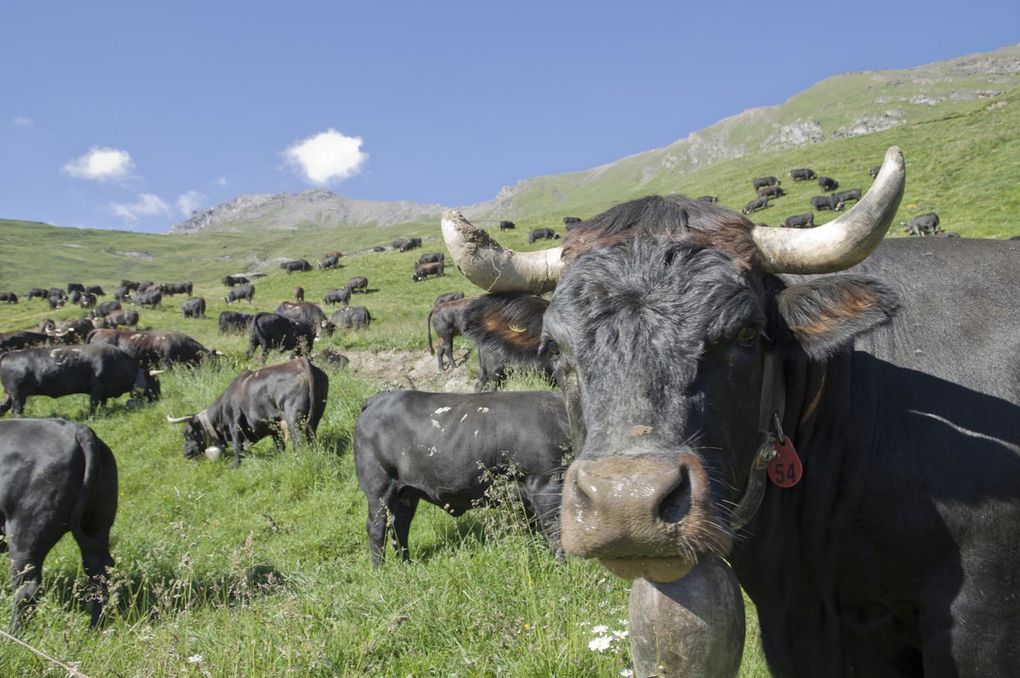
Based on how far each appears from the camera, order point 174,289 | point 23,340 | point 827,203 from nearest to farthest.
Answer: point 23,340, point 827,203, point 174,289

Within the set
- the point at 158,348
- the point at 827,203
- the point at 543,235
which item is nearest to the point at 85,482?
the point at 158,348

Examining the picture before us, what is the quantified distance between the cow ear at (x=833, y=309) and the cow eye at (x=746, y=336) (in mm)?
288

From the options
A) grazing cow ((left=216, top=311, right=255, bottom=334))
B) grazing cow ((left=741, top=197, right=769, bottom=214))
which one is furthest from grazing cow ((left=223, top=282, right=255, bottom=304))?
grazing cow ((left=741, top=197, right=769, bottom=214))

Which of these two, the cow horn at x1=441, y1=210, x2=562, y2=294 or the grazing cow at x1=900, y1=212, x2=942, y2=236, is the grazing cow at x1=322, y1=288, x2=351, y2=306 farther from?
the cow horn at x1=441, y1=210, x2=562, y2=294

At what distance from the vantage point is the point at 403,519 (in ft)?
23.6

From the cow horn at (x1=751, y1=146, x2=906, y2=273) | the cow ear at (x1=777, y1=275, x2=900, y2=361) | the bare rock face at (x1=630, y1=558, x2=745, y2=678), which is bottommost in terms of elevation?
the bare rock face at (x1=630, y1=558, x2=745, y2=678)

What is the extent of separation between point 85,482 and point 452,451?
11.6ft

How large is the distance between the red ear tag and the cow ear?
342mm

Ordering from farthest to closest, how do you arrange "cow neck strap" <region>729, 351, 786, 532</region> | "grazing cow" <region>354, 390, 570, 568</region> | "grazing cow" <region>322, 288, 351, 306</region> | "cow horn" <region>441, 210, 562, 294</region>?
1. "grazing cow" <region>322, 288, 351, 306</region>
2. "grazing cow" <region>354, 390, 570, 568</region>
3. "cow horn" <region>441, 210, 562, 294</region>
4. "cow neck strap" <region>729, 351, 786, 532</region>

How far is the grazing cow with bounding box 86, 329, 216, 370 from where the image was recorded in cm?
1869

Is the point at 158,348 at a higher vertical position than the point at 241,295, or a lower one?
higher

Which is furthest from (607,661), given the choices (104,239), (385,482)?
(104,239)

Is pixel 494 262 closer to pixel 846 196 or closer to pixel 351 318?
pixel 351 318

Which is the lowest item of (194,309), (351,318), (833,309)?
(351,318)
